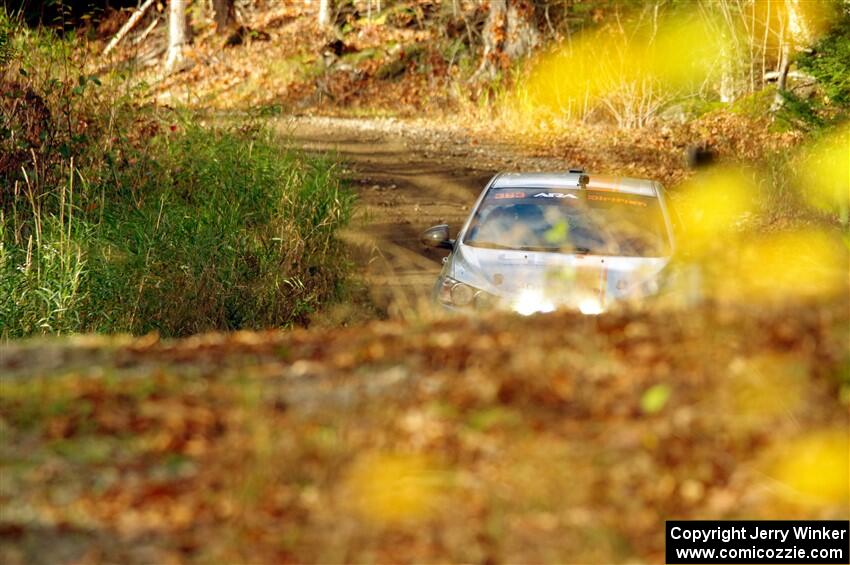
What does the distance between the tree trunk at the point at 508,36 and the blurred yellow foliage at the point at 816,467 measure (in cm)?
2860

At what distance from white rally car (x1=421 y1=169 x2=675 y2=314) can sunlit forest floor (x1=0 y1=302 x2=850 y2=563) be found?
2255mm

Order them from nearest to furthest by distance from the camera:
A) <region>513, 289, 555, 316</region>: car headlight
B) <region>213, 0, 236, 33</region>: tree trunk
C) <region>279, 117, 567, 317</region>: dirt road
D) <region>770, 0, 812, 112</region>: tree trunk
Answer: <region>513, 289, 555, 316</region>: car headlight → <region>279, 117, 567, 317</region>: dirt road → <region>770, 0, 812, 112</region>: tree trunk → <region>213, 0, 236, 33</region>: tree trunk

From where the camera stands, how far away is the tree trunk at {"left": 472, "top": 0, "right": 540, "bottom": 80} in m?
33.1

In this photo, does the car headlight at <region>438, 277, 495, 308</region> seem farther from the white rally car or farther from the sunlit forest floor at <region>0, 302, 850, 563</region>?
the sunlit forest floor at <region>0, 302, 850, 563</region>

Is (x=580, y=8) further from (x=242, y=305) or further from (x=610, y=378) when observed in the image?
(x=610, y=378)

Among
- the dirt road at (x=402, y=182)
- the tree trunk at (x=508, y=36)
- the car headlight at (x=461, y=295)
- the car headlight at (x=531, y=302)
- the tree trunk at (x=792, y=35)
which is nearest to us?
the car headlight at (x=531, y=302)

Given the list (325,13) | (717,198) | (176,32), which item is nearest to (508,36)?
(325,13)

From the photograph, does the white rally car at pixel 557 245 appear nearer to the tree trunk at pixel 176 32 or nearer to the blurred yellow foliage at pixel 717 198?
the blurred yellow foliage at pixel 717 198

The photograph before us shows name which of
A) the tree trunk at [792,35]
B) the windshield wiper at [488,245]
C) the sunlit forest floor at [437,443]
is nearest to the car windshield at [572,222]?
the windshield wiper at [488,245]

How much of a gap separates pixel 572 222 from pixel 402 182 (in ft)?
35.8

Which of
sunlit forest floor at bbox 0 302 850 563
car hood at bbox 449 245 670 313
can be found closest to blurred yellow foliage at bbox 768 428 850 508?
sunlit forest floor at bbox 0 302 850 563

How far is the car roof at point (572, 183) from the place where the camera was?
32.4ft

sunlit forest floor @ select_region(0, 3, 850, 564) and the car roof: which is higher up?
sunlit forest floor @ select_region(0, 3, 850, 564)

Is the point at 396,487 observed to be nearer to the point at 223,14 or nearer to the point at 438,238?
the point at 438,238
